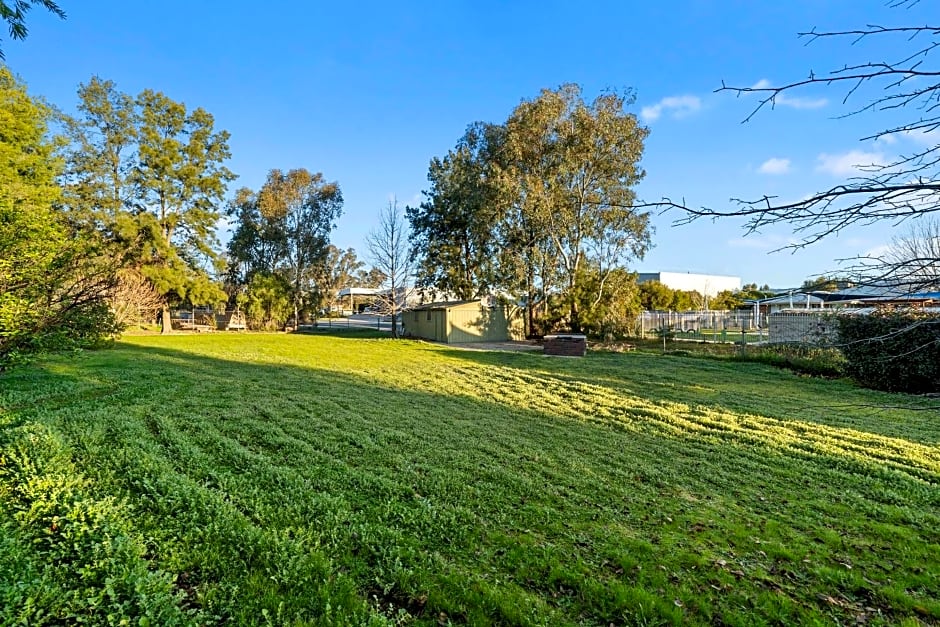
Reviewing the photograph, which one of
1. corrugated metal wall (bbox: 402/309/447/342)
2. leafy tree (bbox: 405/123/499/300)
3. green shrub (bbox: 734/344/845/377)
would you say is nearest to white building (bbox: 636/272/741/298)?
leafy tree (bbox: 405/123/499/300)

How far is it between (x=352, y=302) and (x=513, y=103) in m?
32.3

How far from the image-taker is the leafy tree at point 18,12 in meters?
2.44

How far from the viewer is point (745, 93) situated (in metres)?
1.39

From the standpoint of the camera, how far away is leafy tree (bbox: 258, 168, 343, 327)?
2798 centimetres

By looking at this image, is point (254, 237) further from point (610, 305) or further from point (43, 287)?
point (43, 287)

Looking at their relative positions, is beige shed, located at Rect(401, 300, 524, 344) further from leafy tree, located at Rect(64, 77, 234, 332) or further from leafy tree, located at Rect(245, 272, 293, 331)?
leafy tree, located at Rect(64, 77, 234, 332)

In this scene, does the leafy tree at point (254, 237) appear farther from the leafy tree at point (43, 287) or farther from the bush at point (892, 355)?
the bush at point (892, 355)

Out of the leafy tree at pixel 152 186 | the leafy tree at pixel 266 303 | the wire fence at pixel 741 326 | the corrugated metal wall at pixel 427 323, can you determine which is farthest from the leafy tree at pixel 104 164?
the wire fence at pixel 741 326

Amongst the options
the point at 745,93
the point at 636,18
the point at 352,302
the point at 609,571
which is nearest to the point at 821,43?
the point at 745,93

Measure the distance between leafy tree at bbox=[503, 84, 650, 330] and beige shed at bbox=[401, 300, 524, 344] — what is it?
368 centimetres

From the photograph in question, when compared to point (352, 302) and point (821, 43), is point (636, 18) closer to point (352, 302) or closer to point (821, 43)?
point (821, 43)

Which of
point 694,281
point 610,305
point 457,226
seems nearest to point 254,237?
point 457,226

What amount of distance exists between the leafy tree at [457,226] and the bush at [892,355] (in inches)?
581

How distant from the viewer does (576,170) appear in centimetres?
1833
